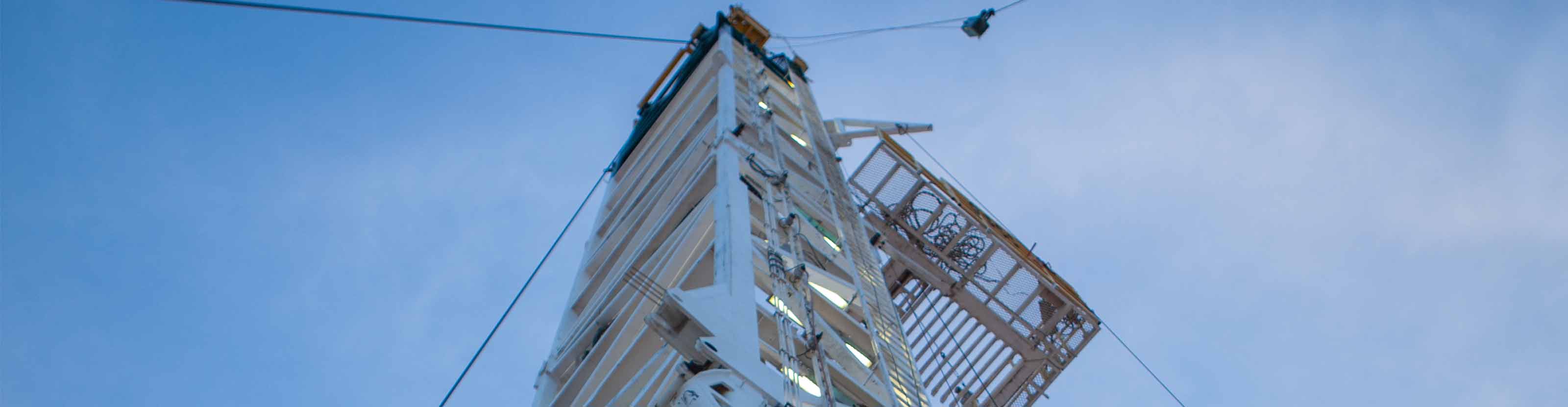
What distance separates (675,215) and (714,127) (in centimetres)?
228

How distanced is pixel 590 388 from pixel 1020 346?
1179 cm

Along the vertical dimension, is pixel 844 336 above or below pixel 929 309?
below

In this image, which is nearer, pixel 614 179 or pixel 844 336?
pixel 844 336

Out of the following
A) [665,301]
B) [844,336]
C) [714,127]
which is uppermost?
[714,127]

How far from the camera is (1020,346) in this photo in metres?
22.2

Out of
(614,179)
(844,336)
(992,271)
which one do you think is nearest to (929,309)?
(992,271)

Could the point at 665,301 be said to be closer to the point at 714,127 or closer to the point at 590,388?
the point at 590,388

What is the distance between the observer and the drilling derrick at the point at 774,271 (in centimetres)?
1008

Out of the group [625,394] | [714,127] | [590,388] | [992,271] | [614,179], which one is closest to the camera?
[625,394]

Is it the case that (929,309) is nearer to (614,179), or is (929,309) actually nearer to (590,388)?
(614,179)

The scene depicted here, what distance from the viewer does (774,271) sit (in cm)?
1144

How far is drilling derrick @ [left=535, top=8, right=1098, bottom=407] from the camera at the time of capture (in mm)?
10078

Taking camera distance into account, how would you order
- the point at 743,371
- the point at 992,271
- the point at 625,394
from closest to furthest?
the point at 743,371 → the point at 625,394 → the point at 992,271

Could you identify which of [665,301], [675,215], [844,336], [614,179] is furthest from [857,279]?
[614,179]
